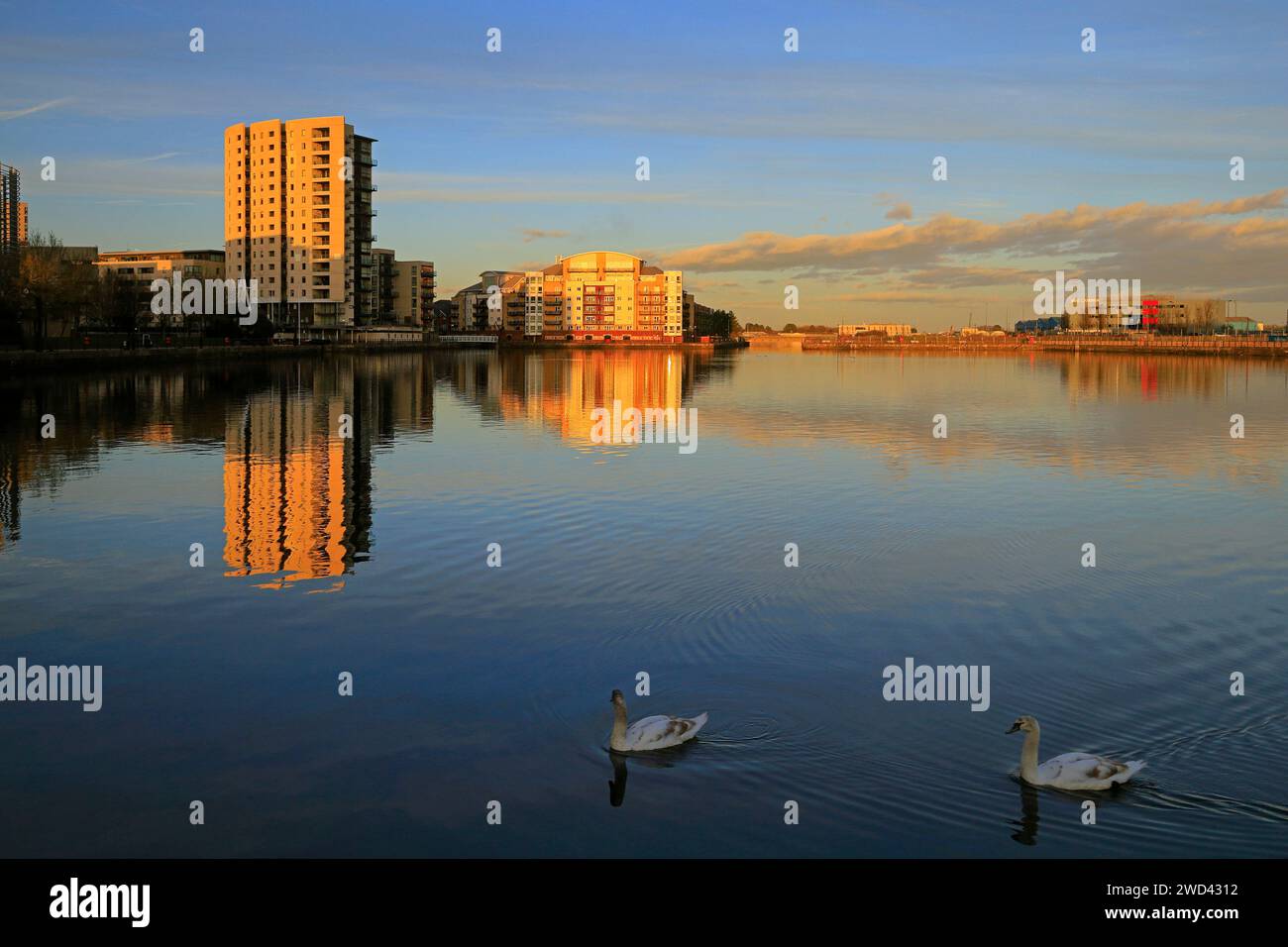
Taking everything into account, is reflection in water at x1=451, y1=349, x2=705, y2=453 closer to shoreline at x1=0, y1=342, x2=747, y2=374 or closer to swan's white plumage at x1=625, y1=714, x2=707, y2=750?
shoreline at x1=0, y1=342, x2=747, y2=374

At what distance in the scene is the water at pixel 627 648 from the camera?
358 inches

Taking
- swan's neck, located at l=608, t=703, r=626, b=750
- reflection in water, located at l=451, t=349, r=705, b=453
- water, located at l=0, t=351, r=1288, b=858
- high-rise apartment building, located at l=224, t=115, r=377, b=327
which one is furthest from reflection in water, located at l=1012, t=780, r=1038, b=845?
high-rise apartment building, located at l=224, t=115, r=377, b=327

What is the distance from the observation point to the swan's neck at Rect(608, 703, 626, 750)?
10297mm

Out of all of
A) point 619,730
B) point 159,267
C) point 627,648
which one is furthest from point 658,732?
point 159,267

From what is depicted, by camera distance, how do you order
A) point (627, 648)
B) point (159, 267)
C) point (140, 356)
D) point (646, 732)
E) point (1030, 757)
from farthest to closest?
1. point (159, 267)
2. point (140, 356)
3. point (627, 648)
4. point (646, 732)
5. point (1030, 757)

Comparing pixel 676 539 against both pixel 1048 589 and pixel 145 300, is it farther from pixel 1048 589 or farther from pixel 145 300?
pixel 145 300

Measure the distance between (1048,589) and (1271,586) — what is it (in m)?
3.38

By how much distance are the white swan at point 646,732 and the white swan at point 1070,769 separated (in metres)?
2.88

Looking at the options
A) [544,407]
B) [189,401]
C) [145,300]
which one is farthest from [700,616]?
[145,300]

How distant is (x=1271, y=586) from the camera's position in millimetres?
17047

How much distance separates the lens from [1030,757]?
32.0 ft

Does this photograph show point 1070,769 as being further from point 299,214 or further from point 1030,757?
point 299,214

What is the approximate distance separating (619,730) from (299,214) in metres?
137
